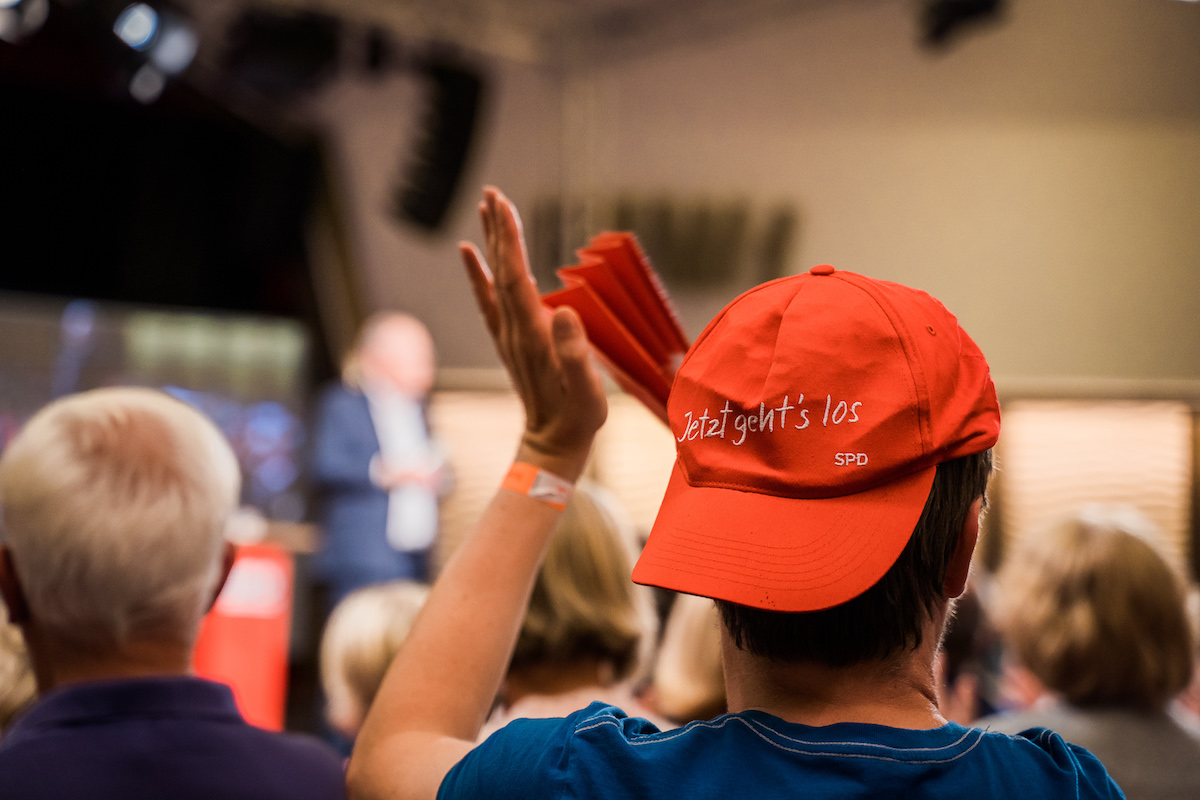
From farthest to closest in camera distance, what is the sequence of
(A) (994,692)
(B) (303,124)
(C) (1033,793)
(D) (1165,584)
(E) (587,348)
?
(B) (303,124)
(A) (994,692)
(D) (1165,584)
(E) (587,348)
(C) (1033,793)

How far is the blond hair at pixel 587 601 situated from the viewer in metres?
1.48

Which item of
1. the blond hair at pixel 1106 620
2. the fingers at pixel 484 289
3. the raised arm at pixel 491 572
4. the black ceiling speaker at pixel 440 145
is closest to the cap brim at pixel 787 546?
the raised arm at pixel 491 572

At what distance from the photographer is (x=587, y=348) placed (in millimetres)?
840

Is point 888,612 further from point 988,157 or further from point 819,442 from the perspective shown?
point 988,157

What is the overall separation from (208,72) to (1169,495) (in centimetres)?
494

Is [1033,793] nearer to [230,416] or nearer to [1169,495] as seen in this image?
[1169,495]

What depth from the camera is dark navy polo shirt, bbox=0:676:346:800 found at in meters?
1.00

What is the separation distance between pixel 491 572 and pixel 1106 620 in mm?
1333

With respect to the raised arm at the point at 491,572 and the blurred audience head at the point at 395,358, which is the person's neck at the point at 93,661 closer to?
the raised arm at the point at 491,572

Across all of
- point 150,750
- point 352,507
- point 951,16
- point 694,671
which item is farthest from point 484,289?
point 951,16

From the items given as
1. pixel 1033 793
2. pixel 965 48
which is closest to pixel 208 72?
pixel 965 48

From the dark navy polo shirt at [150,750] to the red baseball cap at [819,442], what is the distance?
2.09 feet

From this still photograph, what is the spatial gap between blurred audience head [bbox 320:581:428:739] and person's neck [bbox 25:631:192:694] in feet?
2.38

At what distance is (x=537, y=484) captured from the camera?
2.77ft
